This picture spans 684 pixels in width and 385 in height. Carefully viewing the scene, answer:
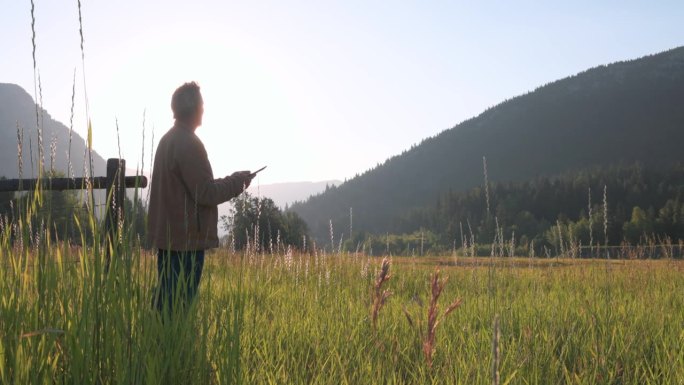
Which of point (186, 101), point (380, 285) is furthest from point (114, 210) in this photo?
point (186, 101)

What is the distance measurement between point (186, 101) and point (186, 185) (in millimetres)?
633

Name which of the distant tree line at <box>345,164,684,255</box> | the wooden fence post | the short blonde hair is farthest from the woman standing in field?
the distant tree line at <box>345,164,684,255</box>

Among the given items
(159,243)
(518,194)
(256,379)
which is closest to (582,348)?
(256,379)

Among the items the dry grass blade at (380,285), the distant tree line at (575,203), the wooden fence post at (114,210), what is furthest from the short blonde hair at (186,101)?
the distant tree line at (575,203)

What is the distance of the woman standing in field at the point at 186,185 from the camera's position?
376cm

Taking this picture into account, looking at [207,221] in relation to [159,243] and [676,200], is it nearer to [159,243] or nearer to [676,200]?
[159,243]

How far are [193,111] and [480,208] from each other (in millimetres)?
136864

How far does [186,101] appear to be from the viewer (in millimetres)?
4004

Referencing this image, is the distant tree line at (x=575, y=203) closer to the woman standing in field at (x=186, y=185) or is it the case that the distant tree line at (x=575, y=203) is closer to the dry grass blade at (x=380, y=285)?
the woman standing in field at (x=186, y=185)

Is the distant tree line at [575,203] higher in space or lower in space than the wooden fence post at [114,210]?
higher

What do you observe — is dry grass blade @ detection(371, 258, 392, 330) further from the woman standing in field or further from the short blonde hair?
the short blonde hair

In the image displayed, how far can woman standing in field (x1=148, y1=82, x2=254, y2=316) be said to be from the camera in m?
3.76

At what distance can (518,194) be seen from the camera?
417ft

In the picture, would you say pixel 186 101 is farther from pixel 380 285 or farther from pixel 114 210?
pixel 380 285
